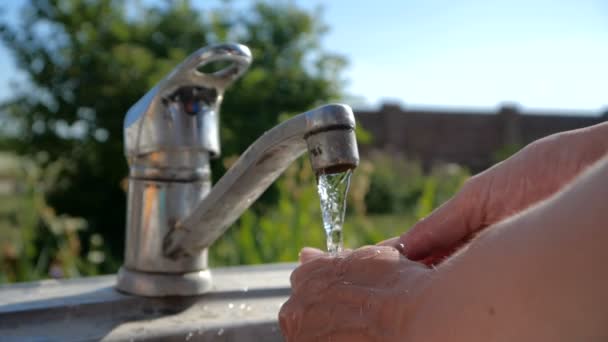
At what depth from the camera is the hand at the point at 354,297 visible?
51cm

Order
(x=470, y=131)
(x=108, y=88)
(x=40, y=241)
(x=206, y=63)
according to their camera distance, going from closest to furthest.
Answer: (x=206, y=63) → (x=40, y=241) → (x=108, y=88) → (x=470, y=131)

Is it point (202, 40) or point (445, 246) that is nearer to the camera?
point (445, 246)

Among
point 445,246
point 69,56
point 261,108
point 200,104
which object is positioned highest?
point 69,56

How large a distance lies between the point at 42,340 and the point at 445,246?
0.49 m

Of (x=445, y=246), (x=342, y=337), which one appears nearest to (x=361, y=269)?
(x=342, y=337)

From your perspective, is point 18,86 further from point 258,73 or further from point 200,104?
point 200,104

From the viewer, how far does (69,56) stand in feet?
15.2

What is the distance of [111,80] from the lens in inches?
172

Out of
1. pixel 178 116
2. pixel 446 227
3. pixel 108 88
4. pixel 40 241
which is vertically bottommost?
pixel 40 241

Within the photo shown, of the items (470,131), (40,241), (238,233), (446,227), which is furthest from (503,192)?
(470,131)

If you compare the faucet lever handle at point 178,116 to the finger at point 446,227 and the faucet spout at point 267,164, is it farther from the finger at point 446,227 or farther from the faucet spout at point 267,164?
the finger at point 446,227

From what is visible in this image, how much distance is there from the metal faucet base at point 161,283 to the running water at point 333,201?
273 millimetres

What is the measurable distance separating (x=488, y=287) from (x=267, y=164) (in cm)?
40

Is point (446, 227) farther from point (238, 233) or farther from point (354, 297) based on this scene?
point (238, 233)
